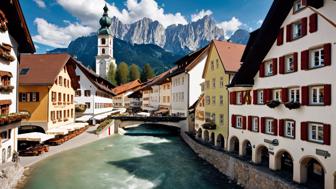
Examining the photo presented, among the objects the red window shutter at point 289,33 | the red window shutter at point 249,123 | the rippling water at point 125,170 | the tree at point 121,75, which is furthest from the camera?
the tree at point 121,75

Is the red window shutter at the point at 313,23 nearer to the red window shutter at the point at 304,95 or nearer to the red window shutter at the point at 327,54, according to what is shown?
the red window shutter at the point at 327,54

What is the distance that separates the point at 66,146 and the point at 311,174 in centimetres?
2581

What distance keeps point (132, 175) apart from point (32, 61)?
79.0ft

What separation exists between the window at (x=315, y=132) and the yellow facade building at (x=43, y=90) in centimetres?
2896

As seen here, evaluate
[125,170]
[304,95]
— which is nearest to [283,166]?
[304,95]

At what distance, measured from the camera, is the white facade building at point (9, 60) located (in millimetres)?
18906

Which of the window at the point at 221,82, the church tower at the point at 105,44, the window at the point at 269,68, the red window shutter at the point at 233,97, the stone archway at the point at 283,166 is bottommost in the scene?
the stone archway at the point at 283,166

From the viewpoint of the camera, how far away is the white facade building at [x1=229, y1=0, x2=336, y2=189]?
14547 millimetres

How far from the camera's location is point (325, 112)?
14.7 metres

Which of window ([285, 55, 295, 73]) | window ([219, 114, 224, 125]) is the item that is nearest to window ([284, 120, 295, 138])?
window ([285, 55, 295, 73])

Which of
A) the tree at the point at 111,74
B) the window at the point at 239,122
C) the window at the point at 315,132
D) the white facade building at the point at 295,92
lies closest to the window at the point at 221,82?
the window at the point at 239,122

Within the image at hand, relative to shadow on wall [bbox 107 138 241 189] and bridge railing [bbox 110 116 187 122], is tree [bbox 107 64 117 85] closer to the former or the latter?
bridge railing [bbox 110 116 187 122]

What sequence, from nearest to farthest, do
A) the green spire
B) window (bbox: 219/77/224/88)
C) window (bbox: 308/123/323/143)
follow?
window (bbox: 308/123/323/143), window (bbox: 219/77/224/88), the green spire

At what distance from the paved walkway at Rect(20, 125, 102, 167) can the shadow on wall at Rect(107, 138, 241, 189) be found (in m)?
6.58
